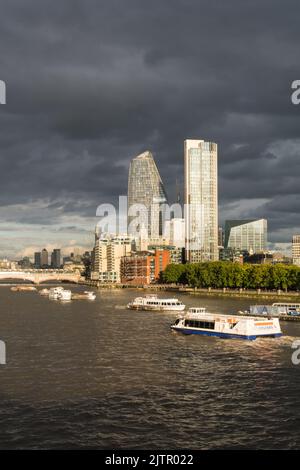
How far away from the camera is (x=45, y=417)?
3494cm

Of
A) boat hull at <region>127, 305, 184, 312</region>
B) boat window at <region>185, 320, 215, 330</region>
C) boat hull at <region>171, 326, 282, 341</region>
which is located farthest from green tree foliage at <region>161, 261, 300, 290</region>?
boat hull at <region>171, 326, 282, 341</region>

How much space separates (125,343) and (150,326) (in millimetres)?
17677

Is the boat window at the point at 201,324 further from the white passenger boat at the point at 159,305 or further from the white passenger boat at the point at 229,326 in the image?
the white passenger boat at the point at 159,305

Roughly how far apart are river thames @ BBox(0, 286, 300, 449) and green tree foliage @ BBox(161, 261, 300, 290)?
81867 mm

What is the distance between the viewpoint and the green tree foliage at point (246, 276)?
488 ft

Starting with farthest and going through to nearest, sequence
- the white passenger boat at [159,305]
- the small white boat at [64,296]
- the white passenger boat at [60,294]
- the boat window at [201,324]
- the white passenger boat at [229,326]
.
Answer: the white passenger boat at [60,294], the small white boat at [64,296], the white passenger boat at [159,305], the boat window at [201,324], the white passenger boat at [229,326]

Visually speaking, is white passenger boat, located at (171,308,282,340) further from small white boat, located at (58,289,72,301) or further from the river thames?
small white boat, located at (58,289,72,301)

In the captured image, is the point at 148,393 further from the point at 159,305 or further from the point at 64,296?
the point at 64,296

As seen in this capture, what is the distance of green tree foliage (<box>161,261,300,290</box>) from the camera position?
14875cm

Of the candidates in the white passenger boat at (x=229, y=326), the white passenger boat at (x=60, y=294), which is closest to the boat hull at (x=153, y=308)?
the white passenger boat at (x=229, y=326)

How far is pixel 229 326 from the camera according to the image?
221 ft

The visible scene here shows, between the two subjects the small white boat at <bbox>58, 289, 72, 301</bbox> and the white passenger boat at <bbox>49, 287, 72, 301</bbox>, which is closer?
the small white boat at <bbox>58, 289, 72, 301</bbox>

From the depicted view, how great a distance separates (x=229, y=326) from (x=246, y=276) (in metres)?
97.0

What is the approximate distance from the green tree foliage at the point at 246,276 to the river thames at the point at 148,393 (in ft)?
269
